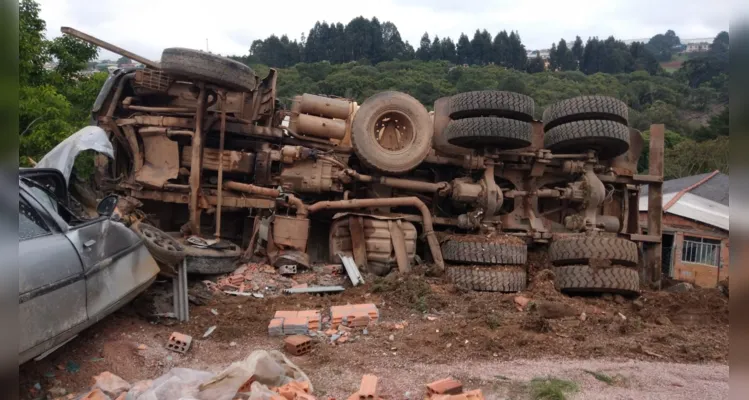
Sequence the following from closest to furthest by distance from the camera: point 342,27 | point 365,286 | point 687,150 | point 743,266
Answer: point 743,266, point 365,286, point 687,150, point 342,27

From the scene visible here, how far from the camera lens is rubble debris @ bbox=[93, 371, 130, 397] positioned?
344 centimetres

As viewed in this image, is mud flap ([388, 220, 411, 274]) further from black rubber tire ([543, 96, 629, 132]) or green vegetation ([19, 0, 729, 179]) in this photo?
green vegetation ([19, 0, 729, 179])

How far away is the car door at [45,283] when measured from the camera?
9.77 feet

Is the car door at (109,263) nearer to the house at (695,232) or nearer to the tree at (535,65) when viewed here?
the house at (695,232)

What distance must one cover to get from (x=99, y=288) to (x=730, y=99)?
13.0 feet

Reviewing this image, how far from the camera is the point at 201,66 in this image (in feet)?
21.3

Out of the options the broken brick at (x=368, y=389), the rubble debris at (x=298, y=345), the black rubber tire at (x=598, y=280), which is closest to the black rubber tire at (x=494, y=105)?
the black rubber tire at (x=598, y=280)

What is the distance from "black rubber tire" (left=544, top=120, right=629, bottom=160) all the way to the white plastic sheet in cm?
613

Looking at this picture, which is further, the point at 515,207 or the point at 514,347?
the point at 515,207

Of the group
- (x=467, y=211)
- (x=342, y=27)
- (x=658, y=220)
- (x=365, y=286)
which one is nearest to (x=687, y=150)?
(x=658, y=220)

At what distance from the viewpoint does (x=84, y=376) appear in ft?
12.5

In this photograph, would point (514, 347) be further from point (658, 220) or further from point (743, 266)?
point (658, 220)

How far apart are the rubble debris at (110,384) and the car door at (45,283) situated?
34 centimetres

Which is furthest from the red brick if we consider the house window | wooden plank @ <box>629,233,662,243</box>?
the house window
